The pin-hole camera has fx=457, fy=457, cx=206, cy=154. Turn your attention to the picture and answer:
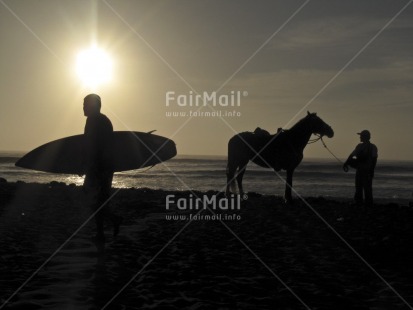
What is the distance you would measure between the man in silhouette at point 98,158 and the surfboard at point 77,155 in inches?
70.6

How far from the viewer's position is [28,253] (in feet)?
25.7

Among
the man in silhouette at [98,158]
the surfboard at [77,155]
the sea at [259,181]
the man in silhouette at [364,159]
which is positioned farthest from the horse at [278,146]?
the man in silhouette at [98,158]

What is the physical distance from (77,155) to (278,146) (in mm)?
7041

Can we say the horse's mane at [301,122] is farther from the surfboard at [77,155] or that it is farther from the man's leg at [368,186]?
the surfboard at [77,155]

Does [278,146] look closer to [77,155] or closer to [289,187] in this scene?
[289,187]

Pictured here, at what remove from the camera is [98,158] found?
353 inches

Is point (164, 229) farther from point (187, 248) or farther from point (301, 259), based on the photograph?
point (301, 259)

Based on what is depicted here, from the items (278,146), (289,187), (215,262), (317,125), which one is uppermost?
(317,125)

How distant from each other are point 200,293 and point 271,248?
3.17 meters

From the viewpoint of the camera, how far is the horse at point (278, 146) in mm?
15172

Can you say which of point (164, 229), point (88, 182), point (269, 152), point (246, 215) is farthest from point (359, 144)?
point (88, 182)

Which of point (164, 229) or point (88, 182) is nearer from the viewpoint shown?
point (88, 182)

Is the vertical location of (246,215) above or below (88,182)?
below

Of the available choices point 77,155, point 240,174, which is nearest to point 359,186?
point 240,174
